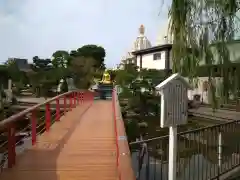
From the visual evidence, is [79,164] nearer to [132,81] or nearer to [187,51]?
[187,51]

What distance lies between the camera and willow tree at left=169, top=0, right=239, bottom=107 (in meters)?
2.95

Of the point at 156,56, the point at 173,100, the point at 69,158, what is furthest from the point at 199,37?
the point at 156,56

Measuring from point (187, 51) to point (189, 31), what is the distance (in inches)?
8.2

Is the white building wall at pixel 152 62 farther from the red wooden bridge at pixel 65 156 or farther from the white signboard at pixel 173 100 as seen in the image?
the white signboard at pixel 173 100

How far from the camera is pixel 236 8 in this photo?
285cm

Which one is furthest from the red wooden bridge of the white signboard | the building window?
the building window

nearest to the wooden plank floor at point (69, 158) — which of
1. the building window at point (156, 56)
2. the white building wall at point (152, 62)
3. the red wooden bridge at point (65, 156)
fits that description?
the red wooden bridge at point (65, 156)

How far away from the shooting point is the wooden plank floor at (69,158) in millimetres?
3344

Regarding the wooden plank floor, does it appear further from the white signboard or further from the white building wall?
the white building wall

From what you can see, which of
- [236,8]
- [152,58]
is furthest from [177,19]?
[152,58]

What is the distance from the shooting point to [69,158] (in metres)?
4.04

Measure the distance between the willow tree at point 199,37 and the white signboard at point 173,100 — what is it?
28 centimetres

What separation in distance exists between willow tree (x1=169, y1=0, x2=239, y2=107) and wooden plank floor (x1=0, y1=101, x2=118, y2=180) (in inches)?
61.0

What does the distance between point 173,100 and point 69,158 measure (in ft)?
6.37
